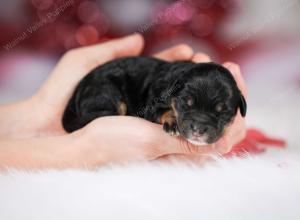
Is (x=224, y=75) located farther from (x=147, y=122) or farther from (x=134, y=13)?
(x=134, y=13)

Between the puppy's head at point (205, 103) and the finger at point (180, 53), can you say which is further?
the finger at point (180, 53)

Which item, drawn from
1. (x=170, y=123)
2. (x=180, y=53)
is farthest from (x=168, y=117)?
(x=180, y=53)

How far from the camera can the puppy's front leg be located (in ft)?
7.64

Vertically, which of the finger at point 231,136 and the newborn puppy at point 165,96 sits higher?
the newborn puppy at point 165,96

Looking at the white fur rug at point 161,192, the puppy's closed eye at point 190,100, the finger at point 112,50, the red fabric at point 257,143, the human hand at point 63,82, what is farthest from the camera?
the finger at point 112,50

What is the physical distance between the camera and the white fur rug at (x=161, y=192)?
215 centimetres

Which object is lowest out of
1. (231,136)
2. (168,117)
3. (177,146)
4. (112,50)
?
(231,136)

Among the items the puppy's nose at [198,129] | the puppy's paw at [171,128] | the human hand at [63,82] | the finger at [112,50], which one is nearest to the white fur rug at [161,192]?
the puppy's paw at [171,128]

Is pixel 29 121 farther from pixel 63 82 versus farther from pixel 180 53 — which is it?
pixel 180 53

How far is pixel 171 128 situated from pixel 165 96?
184mm

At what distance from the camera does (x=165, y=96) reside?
8.02 ft

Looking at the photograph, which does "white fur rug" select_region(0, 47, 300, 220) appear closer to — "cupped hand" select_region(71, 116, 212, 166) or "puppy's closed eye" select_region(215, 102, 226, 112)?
"cupped hand" select_region(71, 116, 212, 166)

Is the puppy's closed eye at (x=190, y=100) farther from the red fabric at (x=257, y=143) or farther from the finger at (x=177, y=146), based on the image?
the red fabric at (x=257, y=143)

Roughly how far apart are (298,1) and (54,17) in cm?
228
